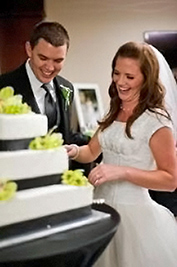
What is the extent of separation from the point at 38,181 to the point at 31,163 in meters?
0.08

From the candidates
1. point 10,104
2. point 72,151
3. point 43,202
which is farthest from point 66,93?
point 43,202

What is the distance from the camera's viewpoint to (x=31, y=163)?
5.47 feet

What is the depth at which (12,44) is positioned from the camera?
402 cm

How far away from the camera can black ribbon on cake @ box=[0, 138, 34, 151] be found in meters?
1.66

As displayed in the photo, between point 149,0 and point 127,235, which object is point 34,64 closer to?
point 127,235

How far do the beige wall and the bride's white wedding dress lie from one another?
2075 mm

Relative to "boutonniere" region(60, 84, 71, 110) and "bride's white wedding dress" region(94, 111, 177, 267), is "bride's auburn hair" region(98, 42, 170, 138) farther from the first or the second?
"boutonniere" region(60, 84, 71, 110)

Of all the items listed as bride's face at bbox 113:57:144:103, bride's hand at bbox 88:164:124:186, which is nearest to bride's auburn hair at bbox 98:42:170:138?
bride's face at bbox 113:57:144:103

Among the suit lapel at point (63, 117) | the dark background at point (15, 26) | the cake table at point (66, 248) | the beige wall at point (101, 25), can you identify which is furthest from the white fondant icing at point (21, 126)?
the beige wall at point (101, 25)

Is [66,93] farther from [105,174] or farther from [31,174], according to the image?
[31,174]

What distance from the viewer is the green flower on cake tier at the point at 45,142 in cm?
169

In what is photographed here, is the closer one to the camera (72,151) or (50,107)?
(72,151)

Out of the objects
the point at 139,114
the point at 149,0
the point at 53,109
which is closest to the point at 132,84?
the point at 139,114

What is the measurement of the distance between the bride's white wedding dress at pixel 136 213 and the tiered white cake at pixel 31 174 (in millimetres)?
451
